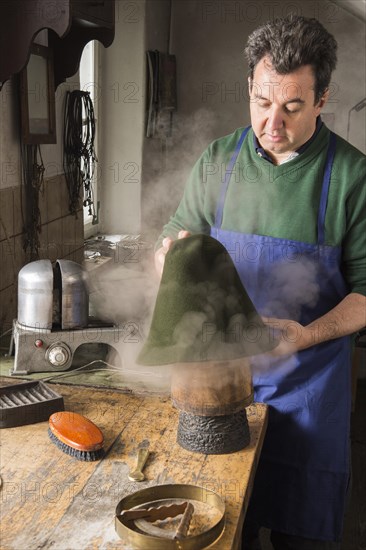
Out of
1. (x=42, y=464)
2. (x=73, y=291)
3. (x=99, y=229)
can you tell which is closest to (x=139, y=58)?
(x=99, y=229)

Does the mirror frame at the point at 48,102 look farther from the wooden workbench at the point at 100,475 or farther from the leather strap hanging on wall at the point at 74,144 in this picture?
the wooden workbench at the point at 100,475

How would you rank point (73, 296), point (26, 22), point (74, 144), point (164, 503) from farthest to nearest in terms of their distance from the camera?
point (74, 144), point (26, 22), point (73, 296), point (164, 503)

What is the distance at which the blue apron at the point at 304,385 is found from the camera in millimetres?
2023

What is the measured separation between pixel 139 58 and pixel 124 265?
72.5 inches

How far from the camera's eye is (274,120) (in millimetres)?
1880

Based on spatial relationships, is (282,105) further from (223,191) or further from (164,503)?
(164,503)

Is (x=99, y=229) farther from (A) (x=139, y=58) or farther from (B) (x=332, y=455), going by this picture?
(B) (x=332, y=455)

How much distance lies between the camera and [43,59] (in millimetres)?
2965

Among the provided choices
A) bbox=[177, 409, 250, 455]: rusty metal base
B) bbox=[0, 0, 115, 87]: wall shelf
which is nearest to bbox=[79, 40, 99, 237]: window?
bbox=[0, 0, 115, 87]: wall shelf

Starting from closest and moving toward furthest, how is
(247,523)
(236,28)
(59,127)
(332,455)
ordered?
1. (332,455)
2. (247,523)
3. (59,127)
4. (236,28)

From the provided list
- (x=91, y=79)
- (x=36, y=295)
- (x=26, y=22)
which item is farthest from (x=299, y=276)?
(x=91, y=79)

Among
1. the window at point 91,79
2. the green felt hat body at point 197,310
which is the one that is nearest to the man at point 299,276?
the green felt hat body at point 197,310

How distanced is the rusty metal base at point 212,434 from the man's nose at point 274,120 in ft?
2.72

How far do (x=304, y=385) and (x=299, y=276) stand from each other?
1.14 feet
